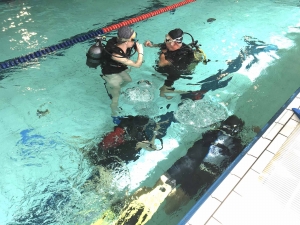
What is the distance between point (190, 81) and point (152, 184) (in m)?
2.42

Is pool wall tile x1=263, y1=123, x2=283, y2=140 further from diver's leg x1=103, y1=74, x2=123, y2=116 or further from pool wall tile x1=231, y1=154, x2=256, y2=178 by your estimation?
diver's leg x1=103, y1=74, x2=123, y2=116

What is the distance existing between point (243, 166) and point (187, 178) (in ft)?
2.75

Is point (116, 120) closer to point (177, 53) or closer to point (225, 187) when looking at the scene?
point (177, 53)

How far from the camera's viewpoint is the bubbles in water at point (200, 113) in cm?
392

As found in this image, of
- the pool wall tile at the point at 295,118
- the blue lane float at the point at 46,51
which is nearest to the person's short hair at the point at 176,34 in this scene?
the pool wall tile at the point at 295,118

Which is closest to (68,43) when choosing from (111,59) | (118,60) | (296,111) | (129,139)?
(111,59)

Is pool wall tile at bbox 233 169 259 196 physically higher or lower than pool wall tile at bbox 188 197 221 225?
higher

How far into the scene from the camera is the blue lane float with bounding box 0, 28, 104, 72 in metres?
4.86

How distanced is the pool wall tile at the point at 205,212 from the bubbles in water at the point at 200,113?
1691mm

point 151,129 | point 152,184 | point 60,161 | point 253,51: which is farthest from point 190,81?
point 60,161

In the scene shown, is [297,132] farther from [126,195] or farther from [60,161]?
[60,161]

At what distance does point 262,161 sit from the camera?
2.57 m

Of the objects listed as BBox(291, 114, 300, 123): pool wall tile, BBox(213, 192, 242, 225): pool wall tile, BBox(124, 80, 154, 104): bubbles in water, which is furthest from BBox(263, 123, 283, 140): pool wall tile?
BBox(124, 80, 154, 104): bubbles in water

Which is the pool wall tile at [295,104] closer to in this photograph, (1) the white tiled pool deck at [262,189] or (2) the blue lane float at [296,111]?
(2) the blue lane float at [296,111]
